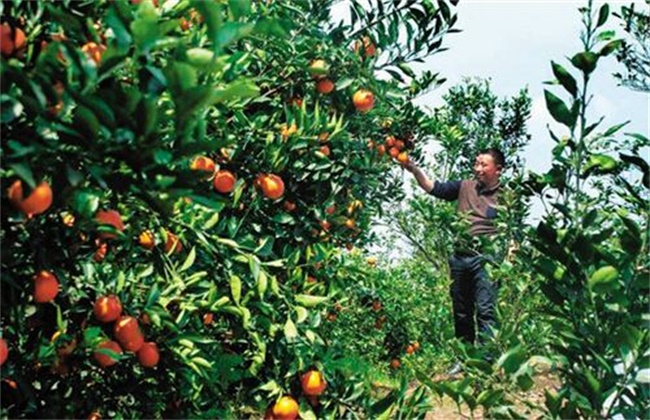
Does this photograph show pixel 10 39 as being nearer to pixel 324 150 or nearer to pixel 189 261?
pixel 189 261

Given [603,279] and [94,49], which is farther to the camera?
[603,279]

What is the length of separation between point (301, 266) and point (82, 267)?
0.85m

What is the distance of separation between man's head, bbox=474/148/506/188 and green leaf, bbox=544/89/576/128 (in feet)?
10.4

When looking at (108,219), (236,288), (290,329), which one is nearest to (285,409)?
(290,329)

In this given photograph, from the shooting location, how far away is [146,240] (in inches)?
70.8

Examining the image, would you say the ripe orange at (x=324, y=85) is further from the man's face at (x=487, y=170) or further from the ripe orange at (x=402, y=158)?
the man's face at (x=487, y=170)

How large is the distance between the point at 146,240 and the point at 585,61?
994 millimetres

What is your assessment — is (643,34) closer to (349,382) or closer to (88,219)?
(349,382)

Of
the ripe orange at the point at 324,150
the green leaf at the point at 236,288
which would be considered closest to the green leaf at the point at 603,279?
the green leaf at the point at 236,288

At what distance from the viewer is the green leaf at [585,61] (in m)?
1.48

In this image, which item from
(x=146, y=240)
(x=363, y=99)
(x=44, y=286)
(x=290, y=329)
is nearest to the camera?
(x=44, y=286)

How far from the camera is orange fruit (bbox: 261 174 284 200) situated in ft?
7.55

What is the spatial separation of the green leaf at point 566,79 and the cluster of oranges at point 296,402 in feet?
3.42

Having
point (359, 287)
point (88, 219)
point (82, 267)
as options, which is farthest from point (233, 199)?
point (359, 287)
